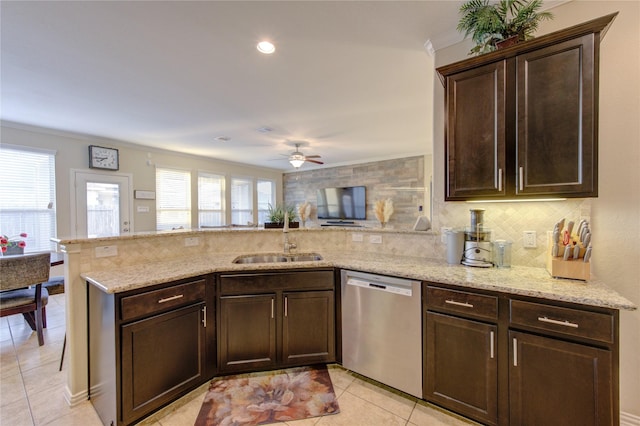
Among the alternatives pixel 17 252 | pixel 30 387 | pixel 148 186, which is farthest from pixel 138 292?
pixel 148 186

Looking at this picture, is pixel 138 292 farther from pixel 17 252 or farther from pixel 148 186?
pixel 148 186

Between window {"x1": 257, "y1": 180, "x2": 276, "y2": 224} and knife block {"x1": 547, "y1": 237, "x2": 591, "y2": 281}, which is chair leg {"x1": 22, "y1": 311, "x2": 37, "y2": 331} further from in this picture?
window {"x1": 257, "y1": 180, "x2": 276, "y2": 224}

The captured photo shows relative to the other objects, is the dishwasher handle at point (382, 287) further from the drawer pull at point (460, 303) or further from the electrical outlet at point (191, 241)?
the electrical outlet at point (191, 241)

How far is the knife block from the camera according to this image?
4.97ft

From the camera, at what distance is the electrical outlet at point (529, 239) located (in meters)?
1.85

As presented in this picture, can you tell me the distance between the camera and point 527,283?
1.51m

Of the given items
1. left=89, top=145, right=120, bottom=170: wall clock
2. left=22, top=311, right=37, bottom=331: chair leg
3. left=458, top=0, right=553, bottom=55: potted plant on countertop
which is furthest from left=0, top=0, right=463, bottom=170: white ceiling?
left=22, top=311, right=37, bottom=331: chair leg

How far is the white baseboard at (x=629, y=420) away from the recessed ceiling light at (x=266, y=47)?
3415 mm

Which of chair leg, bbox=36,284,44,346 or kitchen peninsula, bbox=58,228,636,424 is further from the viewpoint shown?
chair leg, bbox=36,284,44,346

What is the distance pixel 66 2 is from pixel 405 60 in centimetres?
249

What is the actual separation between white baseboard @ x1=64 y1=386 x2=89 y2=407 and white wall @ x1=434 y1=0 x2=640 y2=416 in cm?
349

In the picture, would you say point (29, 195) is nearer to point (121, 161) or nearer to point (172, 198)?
point (121, 161)

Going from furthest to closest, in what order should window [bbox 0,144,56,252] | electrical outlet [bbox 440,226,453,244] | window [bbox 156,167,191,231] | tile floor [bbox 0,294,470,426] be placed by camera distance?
window [bbox 156,167,191,231] → window [bbox 0,144,56,252] → electrical outlet [bbox 440,226,453,244] → tile floor [bbox 0,294,470,426]

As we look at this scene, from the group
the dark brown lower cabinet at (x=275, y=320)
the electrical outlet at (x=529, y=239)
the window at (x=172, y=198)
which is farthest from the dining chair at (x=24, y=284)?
the electrical outlet at (x=529, y=239)
